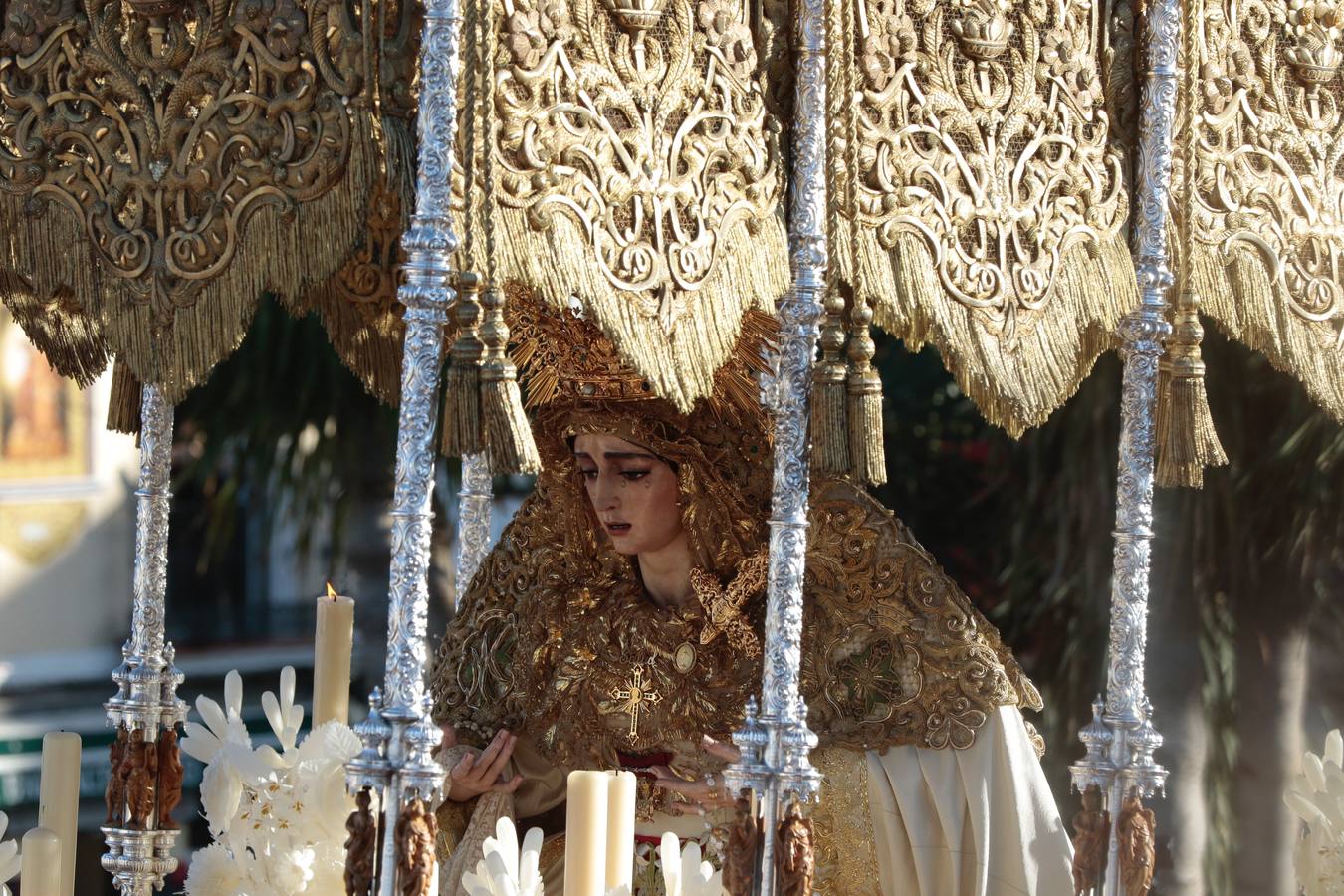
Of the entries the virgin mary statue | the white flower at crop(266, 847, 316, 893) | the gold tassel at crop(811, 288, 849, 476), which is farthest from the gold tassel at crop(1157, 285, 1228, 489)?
the white flower at crop(266, 847, 316, 893)

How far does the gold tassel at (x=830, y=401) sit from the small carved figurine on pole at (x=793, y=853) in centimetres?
51

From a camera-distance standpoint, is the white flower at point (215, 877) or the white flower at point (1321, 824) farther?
the white flower at point (1321, 824)

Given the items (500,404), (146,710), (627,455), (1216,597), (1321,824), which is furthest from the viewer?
(1216,597)

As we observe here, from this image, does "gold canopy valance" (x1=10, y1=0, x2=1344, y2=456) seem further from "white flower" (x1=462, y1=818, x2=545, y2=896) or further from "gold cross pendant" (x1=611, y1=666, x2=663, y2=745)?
"gold cross pendant" (x1=611, y1=666, x2=663, y2=745)

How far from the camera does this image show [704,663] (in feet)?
12.6

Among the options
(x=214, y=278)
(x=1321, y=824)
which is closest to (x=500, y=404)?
(x=214, y=278)

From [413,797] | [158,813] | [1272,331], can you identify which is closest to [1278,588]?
[1272,331]

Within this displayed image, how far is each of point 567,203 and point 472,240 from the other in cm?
15

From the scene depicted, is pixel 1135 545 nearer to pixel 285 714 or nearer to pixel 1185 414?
pixel 1185 414

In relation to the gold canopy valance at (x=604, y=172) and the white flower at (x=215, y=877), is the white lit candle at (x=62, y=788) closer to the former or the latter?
the white flower at (x=215, y=877)

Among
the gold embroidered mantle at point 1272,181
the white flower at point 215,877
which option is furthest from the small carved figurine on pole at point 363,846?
the gold embroidered mantle at point 1272,181

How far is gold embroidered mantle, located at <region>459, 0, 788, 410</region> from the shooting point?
284 centimetres

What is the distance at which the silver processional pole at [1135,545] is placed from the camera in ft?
11.4

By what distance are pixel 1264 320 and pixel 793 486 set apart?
3.27 feet
